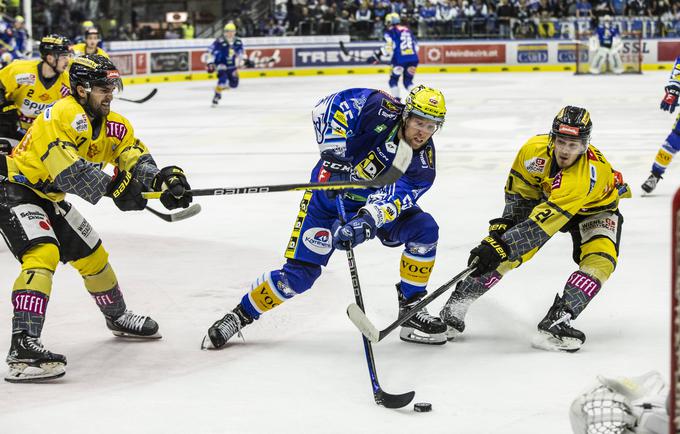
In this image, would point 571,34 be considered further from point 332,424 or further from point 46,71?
point 332,424

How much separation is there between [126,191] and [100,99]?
1.46ft

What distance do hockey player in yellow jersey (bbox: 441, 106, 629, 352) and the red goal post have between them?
A: 19202mm

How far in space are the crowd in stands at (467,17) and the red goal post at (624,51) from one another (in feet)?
1.53

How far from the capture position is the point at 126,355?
4.77m

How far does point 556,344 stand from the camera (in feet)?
15.4

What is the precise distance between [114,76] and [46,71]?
316 cm

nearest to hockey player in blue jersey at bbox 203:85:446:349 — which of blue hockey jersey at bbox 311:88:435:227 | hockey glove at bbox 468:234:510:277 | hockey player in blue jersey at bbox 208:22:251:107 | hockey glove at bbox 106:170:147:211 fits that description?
blue hockey jersey at bbox 311:88:435:227

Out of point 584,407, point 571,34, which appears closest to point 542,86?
point 571,34

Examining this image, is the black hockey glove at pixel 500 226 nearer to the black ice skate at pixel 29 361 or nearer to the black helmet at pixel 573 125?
the black helmet at pixel 573 125

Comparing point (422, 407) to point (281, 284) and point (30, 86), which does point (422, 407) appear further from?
point (30, 86)

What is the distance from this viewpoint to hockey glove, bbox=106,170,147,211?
14.3 feet

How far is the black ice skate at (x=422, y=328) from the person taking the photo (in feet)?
16.0

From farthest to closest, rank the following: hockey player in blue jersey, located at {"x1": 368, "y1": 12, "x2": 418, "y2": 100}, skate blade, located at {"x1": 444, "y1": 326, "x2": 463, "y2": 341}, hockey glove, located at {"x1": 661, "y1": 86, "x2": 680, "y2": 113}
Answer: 1. hockey player in blue jersey, located at {"x1": 368, "y1": 12, "x2": 418, "y2": 100}
2. hockey glove, located at {"x1": 661, "y1": 86, "x2": 680, "y2": 113}
3. skate blade, located at {"x1": 444, "y1": 326, "x2": 463, "y2": 341}

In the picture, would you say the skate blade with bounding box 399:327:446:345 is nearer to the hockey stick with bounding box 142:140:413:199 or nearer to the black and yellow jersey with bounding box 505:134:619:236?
the black and yellow jersey with bounding box 505:134:619:236
